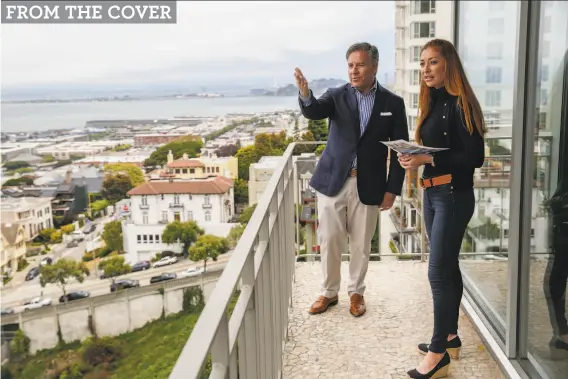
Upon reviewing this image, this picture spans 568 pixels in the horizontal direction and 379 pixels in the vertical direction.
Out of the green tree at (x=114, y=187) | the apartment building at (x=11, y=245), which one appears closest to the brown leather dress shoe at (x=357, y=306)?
the green tree at (x=114, y=187)

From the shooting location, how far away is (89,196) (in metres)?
19.0

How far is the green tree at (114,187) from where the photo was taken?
59.1ft

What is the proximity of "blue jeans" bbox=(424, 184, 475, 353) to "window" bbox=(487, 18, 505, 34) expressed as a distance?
1316 mm

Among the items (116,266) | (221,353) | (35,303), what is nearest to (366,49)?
(221,353)

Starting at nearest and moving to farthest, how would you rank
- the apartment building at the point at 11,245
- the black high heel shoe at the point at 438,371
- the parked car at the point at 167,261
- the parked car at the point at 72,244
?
the black high heel shoe at the point at 438,371 < the parked car at the point at 167,261 < the apartment building at the point at 11,245 < the parked car at the point at 72,244

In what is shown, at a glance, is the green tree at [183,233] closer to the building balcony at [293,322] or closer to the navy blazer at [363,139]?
the building balcony at [293,322]

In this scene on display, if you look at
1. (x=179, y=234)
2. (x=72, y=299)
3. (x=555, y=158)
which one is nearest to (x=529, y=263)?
(x=555, y=158)

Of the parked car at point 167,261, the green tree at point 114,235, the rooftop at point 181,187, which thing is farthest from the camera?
the green tree at point 114,235

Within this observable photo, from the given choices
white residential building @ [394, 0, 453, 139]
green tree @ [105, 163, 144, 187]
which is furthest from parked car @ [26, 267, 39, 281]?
white residential building @ [394, 0, 453, 139]

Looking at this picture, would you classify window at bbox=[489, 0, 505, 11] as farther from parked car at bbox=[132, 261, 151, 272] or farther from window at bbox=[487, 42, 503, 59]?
parked car at bbox=[132, 261, 151, 272]

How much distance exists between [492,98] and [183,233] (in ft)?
49.4

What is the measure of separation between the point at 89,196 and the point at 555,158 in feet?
61.1

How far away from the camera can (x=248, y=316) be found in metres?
1.51

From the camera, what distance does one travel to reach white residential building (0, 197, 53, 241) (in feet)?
63.2
